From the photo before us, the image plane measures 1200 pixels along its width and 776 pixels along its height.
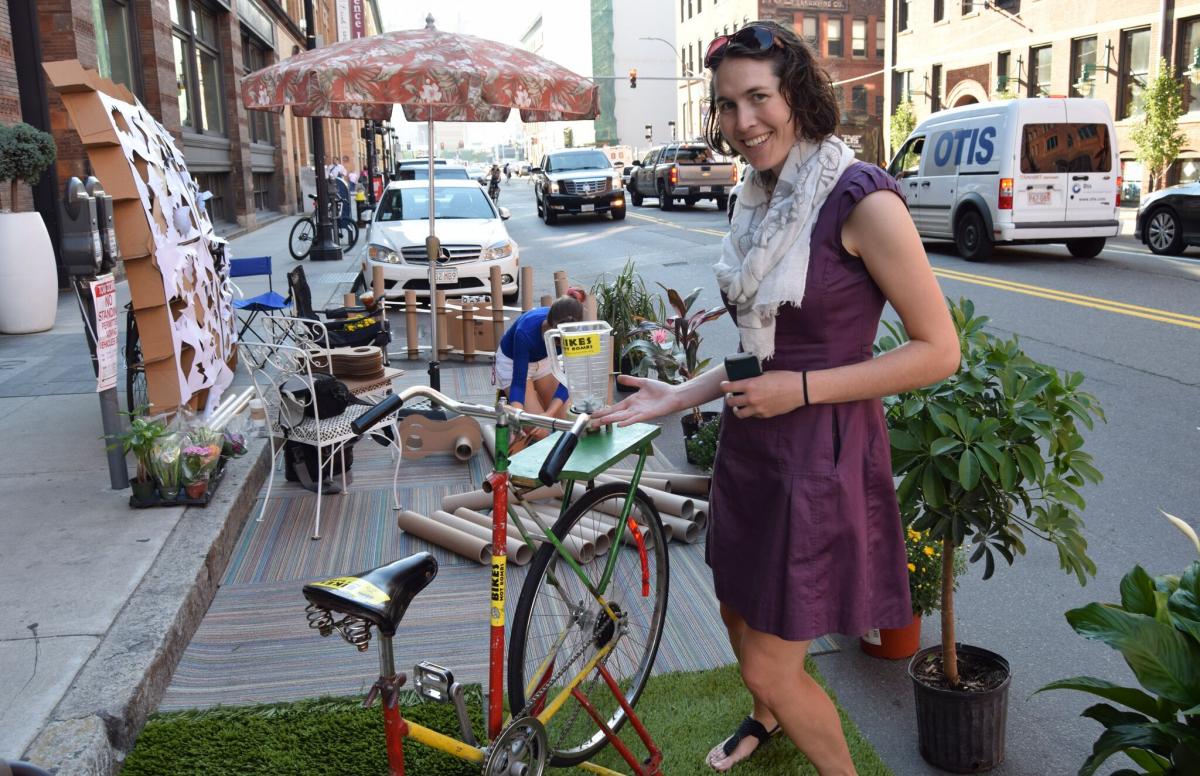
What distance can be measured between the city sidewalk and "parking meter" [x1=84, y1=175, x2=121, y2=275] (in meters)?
1.22

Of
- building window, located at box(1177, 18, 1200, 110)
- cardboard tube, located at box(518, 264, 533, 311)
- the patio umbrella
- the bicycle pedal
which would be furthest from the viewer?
building window, located at box(1177, 18, 1200, 110)

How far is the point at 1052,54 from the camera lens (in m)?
32.4

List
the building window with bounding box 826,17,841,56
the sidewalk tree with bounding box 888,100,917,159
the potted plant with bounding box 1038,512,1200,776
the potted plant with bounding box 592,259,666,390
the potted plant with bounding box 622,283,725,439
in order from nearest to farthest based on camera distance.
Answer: the potted plant with bounding box 1038,512,1200,776, the potted plant with bounding box 622,283,725,439, the potted plant with bounding box 592,259,666,390, the sidewalk tree with bounding box 888,100,917,159, the building window with bounding box 826,17,841,56

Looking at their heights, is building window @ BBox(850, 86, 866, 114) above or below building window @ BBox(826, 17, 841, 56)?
below

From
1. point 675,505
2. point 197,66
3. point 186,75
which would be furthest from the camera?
point 197,66

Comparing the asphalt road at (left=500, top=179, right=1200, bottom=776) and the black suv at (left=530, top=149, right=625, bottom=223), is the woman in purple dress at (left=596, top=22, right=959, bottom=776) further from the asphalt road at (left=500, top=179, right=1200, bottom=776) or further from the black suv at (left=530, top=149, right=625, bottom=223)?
the black suv at (left=530, top=149, right=625, bottom=223)

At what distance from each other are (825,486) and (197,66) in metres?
23.1

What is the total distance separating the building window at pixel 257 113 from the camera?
29.4m

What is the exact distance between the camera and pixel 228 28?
24.7 m

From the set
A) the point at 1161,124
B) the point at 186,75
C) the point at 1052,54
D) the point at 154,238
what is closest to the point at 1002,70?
the point at 1052,54

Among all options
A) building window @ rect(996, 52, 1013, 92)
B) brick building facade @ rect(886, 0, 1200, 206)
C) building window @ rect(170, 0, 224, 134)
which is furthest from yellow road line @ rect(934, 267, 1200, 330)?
building window @ rect(996, 52, 1013, 92)

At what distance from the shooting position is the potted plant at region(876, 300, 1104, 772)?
3131mm

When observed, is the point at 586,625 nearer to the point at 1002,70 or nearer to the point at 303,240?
the point at 303,240

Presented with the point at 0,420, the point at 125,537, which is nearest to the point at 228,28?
the point at 0,420
